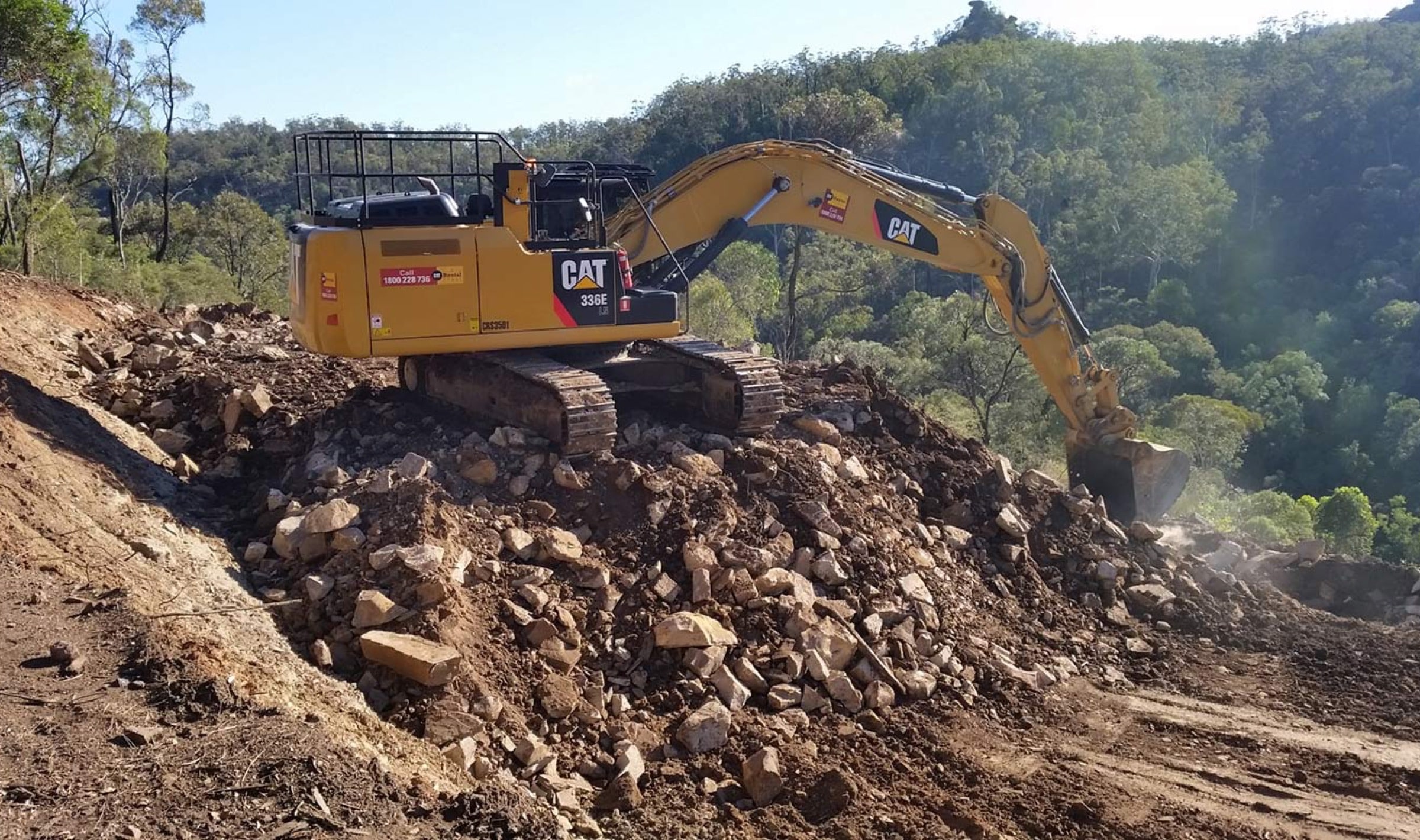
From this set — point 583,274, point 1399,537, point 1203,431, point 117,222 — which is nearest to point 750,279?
point 1203,431

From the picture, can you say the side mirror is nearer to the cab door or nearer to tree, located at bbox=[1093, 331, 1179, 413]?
the cab door

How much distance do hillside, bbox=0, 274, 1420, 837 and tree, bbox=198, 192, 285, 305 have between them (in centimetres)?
2133

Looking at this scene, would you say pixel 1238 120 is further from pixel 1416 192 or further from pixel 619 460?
pixel 619 460

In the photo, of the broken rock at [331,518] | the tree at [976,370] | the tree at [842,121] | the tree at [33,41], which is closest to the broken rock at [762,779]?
the broken rock at [331,518]

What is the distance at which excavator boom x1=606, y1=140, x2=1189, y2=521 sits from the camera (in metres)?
10.4

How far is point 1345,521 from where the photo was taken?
23.2m

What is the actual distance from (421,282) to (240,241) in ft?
84.2

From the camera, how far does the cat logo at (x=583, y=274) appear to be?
30.4 ft

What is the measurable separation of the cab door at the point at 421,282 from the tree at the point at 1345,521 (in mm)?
18541

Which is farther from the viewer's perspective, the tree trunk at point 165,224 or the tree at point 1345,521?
the tree trunk at point 165,224

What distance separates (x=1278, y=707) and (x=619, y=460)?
4.83 metres

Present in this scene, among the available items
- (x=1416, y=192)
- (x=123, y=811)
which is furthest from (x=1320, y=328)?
(x=123, y=811)

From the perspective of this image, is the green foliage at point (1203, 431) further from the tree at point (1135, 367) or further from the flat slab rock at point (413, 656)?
the flat slab rock at point (413, 656)

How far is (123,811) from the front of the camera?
4332 mm
